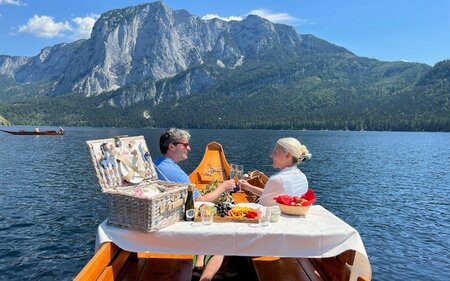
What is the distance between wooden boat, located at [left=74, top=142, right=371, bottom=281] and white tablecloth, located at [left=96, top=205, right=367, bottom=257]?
1.03 feet

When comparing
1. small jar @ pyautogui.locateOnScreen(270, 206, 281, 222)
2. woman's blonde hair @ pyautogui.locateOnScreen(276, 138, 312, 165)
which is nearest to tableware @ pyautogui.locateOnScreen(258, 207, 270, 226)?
small jar @ pyautogui.locateOnScreen(270, 206, 281, 222)

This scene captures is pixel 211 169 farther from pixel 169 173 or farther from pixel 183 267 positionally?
pixel 183 267

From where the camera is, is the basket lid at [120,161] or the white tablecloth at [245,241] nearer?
the white tablecloth at [245,241]

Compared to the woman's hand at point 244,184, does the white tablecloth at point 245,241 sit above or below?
below

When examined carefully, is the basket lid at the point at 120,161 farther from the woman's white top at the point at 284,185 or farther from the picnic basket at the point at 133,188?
the woman's white top at the point at 284,185

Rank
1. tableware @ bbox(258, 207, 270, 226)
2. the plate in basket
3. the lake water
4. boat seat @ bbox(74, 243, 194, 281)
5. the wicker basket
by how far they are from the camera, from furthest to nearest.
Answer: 1. the lake water
2. the plate in basket
3. the wicker basket
4. tableware @ bbox(258, 207, 270, 226)
5. boat seat @ bbox(74, 243, 194, 281)

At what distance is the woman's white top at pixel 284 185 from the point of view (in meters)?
6.47

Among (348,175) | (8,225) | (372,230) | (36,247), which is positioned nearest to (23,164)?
(8,225)

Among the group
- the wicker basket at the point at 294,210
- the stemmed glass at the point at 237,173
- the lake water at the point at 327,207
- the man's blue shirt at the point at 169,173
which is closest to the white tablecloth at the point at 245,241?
the wicker basket at the point at 294,210

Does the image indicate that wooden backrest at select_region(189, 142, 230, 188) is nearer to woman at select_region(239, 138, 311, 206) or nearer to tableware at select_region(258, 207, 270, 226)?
woman at select_region(239, 138, 311, 206)

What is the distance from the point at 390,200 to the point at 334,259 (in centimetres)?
2680

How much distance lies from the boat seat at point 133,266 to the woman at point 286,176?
191cm

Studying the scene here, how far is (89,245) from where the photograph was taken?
1738 centimetres

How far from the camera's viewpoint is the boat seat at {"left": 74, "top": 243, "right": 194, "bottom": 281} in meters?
5.02
